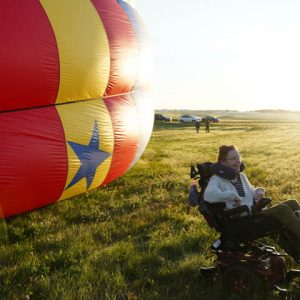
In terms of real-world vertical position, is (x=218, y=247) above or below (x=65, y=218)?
above

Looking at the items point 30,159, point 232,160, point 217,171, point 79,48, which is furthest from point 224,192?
point 79,48

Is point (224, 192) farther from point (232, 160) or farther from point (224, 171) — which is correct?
point (232, 160)

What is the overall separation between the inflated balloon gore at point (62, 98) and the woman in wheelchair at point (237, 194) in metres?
2.56

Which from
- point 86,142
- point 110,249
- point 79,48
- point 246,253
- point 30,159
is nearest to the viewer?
point 246,253

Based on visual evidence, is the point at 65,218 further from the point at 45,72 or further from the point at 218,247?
the point at 218,247

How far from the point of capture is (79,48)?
646 centimetres

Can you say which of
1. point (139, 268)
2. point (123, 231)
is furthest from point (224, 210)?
point (123, 231)

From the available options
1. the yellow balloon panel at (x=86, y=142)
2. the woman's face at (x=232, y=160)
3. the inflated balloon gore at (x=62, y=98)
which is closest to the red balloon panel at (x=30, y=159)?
the inflated balloon gore at (x=62, y=98)

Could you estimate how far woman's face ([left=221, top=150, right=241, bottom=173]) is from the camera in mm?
4707

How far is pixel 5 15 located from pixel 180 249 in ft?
12.0

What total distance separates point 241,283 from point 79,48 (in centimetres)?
409

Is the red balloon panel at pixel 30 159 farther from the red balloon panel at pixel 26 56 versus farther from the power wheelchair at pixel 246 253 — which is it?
the power wheelchair at pixel 246 253

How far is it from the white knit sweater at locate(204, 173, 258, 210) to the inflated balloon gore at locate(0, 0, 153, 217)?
2.56 meters

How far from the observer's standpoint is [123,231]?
20.1 ft
